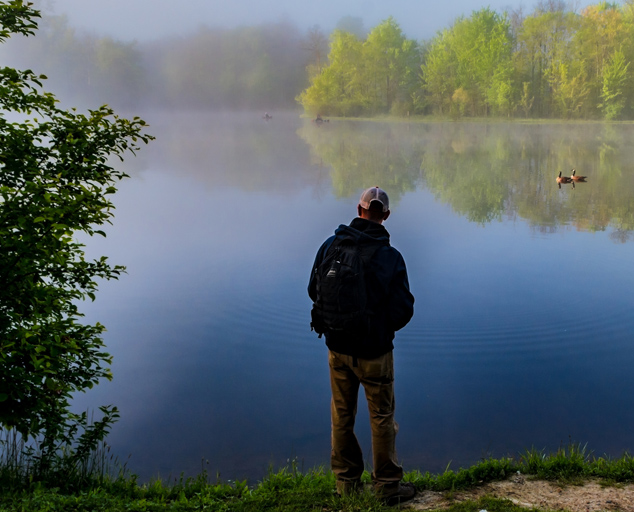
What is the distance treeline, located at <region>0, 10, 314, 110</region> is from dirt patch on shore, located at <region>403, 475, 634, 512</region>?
6838 cm

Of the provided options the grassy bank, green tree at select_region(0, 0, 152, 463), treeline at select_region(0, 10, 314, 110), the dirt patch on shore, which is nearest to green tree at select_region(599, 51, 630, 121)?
treeline at select_region(0, 10, 314, 110)

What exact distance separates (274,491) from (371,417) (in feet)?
3.20

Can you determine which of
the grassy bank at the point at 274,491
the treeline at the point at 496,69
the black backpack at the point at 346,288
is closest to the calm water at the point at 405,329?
the grassy bank at the point at 274,491

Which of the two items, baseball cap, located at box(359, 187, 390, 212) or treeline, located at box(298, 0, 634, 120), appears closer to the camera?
baseball cap, located at box(359, 187, 390, 212)

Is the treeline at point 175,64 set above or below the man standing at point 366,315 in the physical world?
above

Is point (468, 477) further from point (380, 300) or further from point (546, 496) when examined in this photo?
point (380, 300)

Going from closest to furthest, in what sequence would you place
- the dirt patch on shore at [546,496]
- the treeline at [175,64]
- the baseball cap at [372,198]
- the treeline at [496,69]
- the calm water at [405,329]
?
the baseball cap at [372,198] < the dirt patch on shore at [546,496] < the calm water at [405,329] < the treeline at [496,69] < the treeline at [175,64]

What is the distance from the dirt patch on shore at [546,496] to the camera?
4.38 meters

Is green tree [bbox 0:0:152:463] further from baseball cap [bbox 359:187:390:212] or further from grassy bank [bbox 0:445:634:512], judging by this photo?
baseball cap [bbox 359:187:390:212]

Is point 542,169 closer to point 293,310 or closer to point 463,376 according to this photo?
point 293,310

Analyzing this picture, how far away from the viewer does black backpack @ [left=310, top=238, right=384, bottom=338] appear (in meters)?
4.11

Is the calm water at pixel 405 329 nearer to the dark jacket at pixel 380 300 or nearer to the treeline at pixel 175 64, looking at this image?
the dark jacket at pixel 380 300

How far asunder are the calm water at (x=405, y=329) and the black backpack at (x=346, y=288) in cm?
243

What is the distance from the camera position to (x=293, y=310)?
38.3 ft
